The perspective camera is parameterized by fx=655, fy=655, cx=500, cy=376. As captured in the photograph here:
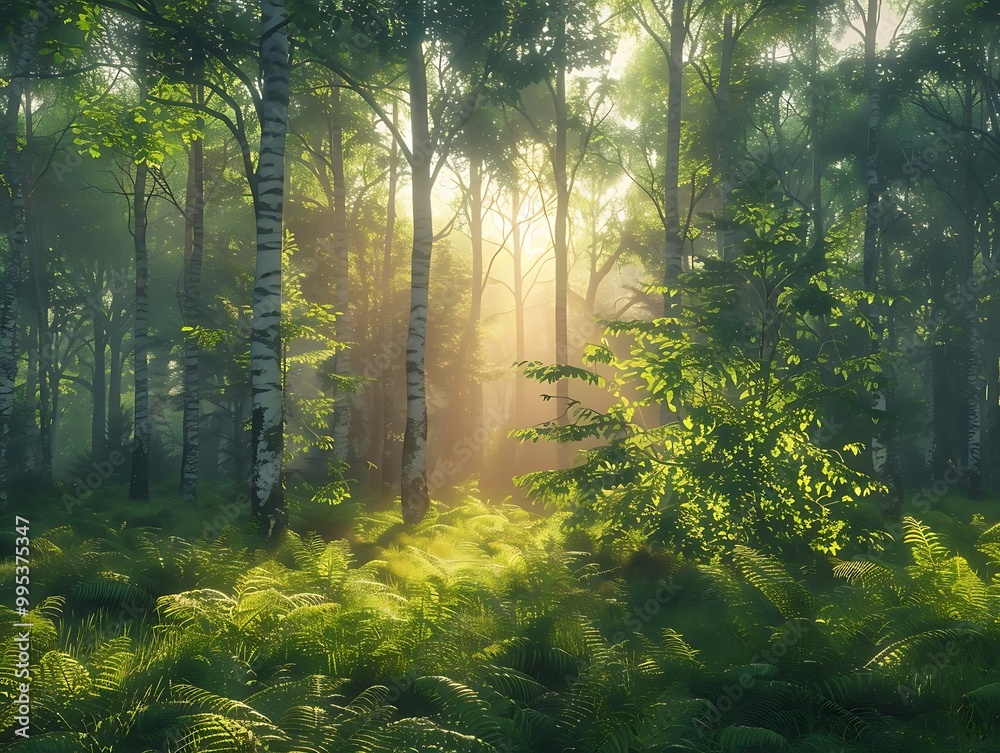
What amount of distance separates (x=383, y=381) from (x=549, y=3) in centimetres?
1250

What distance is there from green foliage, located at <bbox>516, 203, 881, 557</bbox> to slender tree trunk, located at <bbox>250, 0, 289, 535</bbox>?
3.65 m

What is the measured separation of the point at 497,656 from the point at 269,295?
6.13 meters

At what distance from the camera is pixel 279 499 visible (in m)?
9.16

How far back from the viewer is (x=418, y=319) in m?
11.9

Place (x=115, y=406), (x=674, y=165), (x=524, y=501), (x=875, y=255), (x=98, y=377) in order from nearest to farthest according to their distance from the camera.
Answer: (x=674, y=165) < (x=875, y=255) < (x=524, y=501) < (x=115, y=406) < (x=98, y=377)

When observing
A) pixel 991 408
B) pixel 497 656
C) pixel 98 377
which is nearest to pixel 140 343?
pixel 497 656

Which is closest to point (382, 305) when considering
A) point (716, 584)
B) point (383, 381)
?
point (383, 381)

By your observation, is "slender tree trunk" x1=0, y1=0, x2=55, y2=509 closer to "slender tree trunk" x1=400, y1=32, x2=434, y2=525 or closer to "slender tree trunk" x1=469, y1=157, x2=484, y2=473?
"slender tree trunk" x1=400, y1=32, x2=434, y2=525

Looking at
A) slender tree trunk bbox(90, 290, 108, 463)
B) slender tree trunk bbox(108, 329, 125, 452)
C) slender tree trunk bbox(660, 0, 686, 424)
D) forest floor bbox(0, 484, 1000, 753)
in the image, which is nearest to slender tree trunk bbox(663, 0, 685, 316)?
slender tree trunk bbox(660, 0, 686, 424)

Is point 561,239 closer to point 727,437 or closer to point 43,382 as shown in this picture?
point 727,437

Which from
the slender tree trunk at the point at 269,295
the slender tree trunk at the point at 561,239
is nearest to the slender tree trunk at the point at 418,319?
the slender tree trunk at the point at 269,295

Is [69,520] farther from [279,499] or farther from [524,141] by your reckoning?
[524,141]

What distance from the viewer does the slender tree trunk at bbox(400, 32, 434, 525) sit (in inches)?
456

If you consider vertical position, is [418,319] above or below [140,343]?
above
